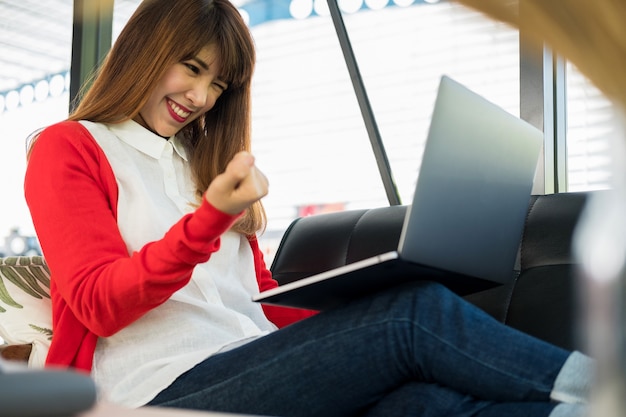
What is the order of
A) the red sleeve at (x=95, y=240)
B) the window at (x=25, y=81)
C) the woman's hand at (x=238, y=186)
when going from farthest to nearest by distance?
the window at (x=25, y=81) < the red sleeve at (x=95, y=240) < the woman's hand at (x=238, y=186)

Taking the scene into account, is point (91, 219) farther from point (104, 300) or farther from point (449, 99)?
point (449, 99)

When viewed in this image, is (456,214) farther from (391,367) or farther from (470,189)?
(391,367)

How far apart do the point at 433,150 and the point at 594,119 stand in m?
0.74

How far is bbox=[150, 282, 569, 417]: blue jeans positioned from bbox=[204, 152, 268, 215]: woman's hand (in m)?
0.23

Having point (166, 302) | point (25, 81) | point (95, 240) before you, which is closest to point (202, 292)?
point (166, 302)

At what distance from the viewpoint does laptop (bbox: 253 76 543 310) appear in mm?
1015

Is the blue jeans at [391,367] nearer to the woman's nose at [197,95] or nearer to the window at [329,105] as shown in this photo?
the woman's nose at [197,95]

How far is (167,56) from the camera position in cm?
149

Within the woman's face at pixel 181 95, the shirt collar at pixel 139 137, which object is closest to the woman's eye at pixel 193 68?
the woman's face at pixel 181 95

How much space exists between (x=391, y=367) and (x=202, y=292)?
436 mm

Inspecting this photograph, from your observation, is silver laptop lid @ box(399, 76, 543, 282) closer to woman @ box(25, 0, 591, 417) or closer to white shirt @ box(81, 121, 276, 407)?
woman @ box(25, 0, 591, 417)

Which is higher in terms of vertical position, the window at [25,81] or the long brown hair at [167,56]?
the long brown hair at [167,56]

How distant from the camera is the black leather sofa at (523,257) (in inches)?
60.4

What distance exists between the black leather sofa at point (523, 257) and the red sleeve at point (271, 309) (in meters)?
0.27
